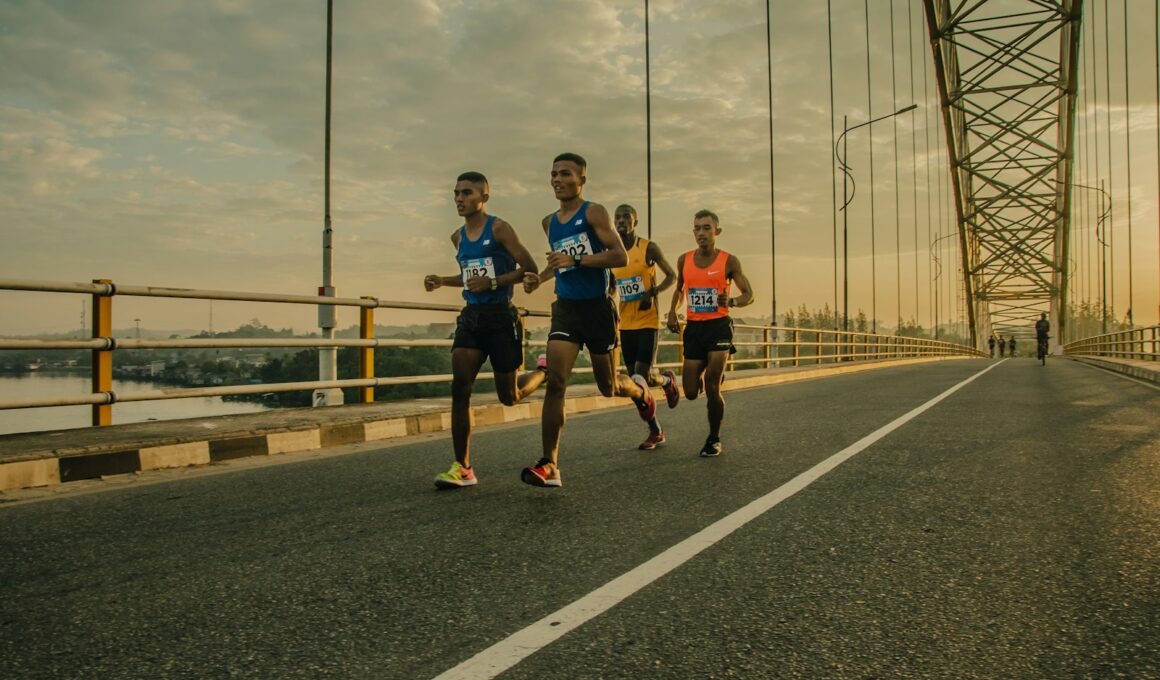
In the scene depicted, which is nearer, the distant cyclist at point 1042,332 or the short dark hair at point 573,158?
Answer: the short dark hair at point 573,158


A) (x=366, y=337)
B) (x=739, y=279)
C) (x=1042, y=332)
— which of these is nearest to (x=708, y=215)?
(x=739, y=279)

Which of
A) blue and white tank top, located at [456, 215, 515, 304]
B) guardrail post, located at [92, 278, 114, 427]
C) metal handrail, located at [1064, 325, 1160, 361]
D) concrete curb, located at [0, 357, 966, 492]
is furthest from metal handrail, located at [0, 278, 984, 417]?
metal handrail, located at [1064, 325, 1160, 361]

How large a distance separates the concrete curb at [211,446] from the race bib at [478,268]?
2.63 metres

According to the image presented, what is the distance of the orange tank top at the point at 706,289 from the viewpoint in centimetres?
724

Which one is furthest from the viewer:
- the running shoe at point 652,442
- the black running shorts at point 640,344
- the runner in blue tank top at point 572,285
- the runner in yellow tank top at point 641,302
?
the black running shorts at point 640,344

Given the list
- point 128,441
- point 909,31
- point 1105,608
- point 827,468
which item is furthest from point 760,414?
point 909,31

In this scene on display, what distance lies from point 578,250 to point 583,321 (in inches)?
17.4

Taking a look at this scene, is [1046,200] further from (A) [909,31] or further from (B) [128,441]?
(B) [128,441]

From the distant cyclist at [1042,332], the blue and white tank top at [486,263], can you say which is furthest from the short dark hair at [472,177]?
the distant cyclist at [1042,332]

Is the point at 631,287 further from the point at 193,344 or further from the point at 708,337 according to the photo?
the point at 193,344

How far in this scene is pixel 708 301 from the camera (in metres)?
7.25

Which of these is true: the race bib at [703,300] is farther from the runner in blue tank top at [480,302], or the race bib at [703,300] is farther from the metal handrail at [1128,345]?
the metal handrail at [1128,345]

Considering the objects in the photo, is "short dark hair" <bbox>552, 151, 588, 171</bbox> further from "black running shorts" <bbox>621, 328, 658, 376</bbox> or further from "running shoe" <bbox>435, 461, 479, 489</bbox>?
"black running shorts" <bbox>621, 328, 658, 376</bbox>

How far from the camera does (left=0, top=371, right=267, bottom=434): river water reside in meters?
5.95
